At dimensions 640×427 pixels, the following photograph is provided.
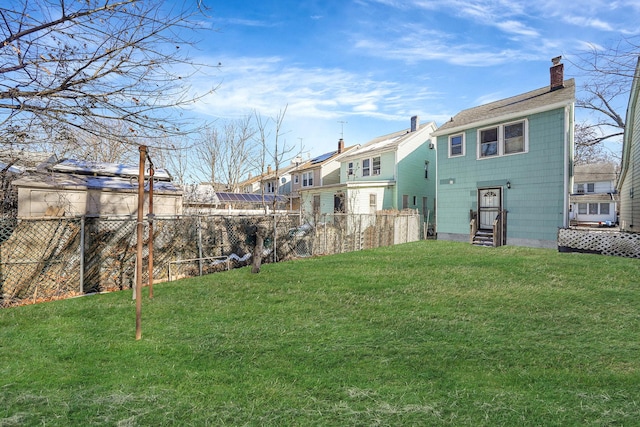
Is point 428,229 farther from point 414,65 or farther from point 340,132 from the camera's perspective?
point 340,132

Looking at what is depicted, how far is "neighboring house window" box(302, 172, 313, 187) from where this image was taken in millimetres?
30891

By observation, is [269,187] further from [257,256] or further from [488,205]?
[257,256]

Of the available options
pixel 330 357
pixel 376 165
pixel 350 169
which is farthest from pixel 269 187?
pixel 330 357

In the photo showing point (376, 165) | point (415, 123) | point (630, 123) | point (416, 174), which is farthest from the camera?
point (415, 123)

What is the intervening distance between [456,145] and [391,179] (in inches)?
231

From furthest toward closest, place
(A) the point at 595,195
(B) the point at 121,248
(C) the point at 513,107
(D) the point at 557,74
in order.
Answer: (A) the point at 595,195 → (C) the point at 513,107 → (D) the point at 557,74 → (B) the point at 121,248

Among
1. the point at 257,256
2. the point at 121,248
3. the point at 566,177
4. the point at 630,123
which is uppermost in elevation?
the point at 630,123

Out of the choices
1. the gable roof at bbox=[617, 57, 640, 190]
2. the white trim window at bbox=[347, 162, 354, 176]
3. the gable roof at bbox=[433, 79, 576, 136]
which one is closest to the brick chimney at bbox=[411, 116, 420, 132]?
the white trim window at bbox=[347, 162, 354, 176]

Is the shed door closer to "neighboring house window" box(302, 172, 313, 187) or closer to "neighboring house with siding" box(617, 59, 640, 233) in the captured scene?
"neighboring house with siding" box(617, 59, 640, 233)

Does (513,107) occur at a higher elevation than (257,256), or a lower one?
Result: higher

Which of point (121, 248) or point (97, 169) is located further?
point (97, 169)

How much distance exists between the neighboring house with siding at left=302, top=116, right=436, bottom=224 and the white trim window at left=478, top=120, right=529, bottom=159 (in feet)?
21.0

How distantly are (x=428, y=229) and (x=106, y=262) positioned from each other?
1612cm

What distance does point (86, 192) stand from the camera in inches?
336
